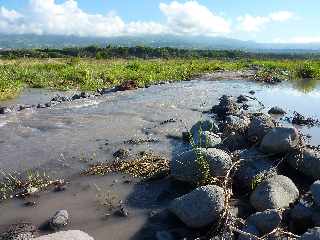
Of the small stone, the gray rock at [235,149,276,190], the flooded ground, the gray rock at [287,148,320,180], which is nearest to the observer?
the flooded ground

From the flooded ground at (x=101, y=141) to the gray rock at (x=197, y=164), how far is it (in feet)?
1.24

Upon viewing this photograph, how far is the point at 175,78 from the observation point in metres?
27.0

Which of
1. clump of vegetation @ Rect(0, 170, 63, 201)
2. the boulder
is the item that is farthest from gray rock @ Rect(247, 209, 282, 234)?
the boulder

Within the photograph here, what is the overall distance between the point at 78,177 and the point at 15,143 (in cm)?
284

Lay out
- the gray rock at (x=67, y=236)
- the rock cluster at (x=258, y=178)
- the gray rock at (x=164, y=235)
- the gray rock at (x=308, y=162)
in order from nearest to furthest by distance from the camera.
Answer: the gray rock at (x=67, y=236) → the gray rock at (x=164, y=235) → the rock cluster at (x=258, y=178) → the gray rock at (x=308, y=162)

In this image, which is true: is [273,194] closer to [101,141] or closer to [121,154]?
[121,154]

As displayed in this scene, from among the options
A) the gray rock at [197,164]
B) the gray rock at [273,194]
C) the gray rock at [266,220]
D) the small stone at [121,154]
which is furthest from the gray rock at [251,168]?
the small stone at [121,154]

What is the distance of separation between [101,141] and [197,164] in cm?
378

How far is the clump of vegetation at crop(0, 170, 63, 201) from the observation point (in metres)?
7.03

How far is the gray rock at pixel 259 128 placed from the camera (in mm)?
8305

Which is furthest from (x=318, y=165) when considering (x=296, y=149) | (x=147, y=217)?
(x=147, y=217)

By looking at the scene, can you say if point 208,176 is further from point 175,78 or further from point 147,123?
point 175,78

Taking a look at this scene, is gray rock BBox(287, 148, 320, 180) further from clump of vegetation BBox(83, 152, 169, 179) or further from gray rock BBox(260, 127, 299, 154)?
clump of vegetation BBox(83, 152, 169, 179)

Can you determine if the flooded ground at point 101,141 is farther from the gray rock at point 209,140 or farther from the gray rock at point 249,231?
the gray rock at point 249,231
